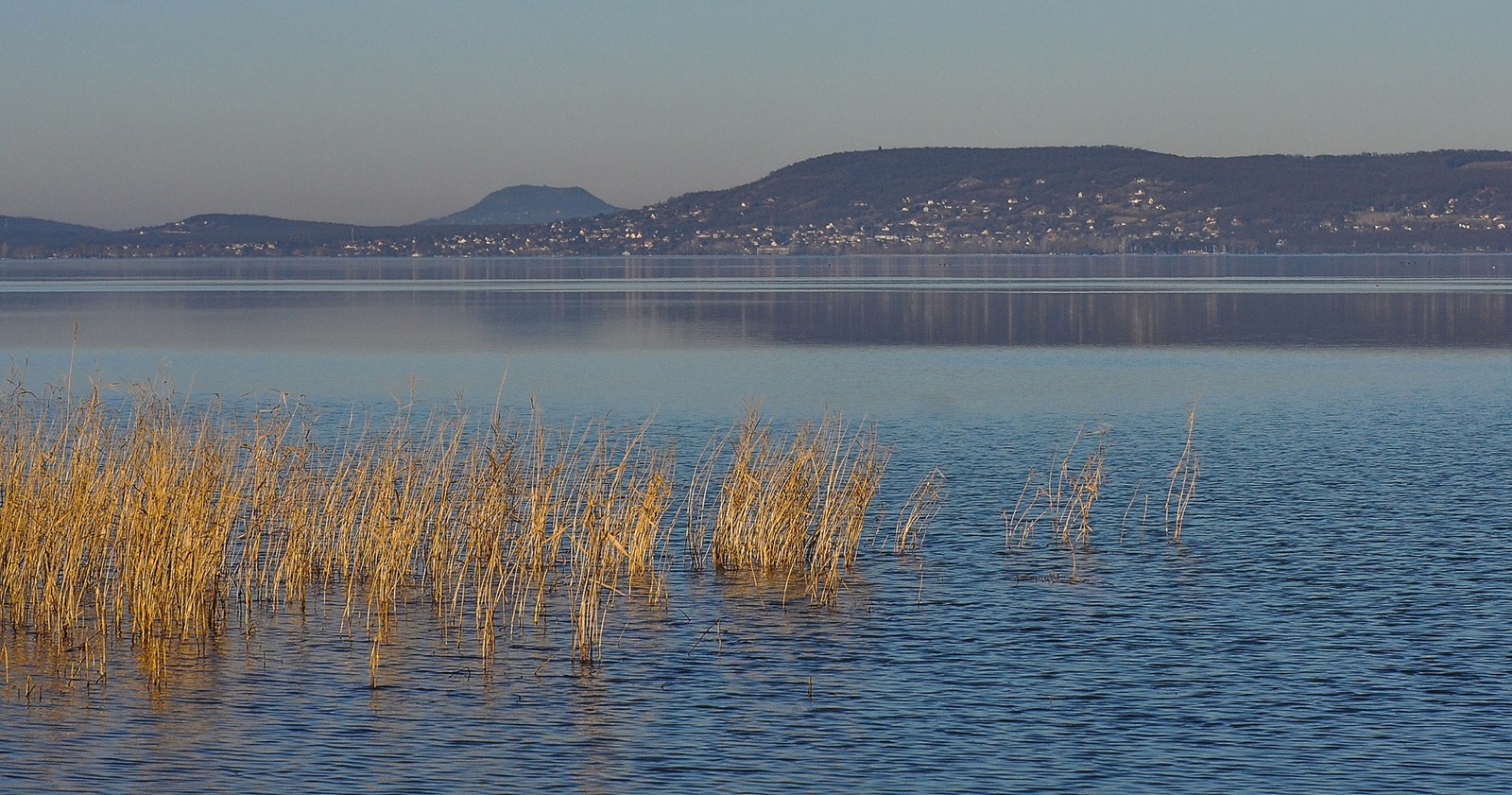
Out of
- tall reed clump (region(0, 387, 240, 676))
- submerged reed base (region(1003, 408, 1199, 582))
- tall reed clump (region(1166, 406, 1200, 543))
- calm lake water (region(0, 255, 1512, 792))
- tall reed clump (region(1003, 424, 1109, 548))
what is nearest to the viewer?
calm lake water (region(0, 255, 1512, 792))

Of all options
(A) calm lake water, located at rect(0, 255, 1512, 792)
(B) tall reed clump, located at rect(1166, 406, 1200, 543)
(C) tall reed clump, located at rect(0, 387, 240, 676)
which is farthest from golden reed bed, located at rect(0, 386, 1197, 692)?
(A) calm lake water, located at rect(0, 255, 1512, 792)

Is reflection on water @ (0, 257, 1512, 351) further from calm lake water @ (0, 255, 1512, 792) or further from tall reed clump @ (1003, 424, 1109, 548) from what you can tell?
tall reed clump @ (1003, 424, 1109, 548)

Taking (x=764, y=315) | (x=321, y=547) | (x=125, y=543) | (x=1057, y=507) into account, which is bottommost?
(x=1057, y=507)

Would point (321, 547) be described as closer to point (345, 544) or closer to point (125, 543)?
point (345, 544)

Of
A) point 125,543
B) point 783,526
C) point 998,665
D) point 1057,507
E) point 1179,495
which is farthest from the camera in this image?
point 1179,495

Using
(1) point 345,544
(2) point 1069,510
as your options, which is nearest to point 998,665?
(1) point 345,544

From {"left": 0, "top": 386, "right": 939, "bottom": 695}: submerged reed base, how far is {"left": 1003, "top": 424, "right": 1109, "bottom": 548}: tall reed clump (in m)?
1.26

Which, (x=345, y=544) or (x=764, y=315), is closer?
(x=345, y=544)

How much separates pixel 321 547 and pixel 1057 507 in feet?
29.8

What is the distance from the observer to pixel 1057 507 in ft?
71.2

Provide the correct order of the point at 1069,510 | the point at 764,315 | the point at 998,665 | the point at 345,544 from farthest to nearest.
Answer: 1. the point at 764,315
2. the point at 1069,510
3. the point at 345,544
4. the point at 998,665

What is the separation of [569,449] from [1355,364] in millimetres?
27459

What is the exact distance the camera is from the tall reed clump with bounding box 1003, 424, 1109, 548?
1973 centimetres

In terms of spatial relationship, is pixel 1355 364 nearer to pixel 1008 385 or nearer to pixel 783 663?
pixel 1008 385
